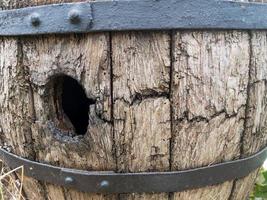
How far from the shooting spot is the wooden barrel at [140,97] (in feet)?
4.88

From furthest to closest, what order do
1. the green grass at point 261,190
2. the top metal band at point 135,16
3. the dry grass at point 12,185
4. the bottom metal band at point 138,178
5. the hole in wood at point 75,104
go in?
1. the green grass at point 261,190
2. the hole in wood at point 75,104
3. the dry grass at point 12,185
4. the bottom metal band at point 138,178
5. the top metal band at point 135,16

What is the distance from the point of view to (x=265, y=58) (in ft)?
5.53

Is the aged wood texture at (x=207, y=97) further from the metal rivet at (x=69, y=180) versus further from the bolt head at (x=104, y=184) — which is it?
the metal rivet at (x=69, y=180)

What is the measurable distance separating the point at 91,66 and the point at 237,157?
0.70 m

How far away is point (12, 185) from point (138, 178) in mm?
712

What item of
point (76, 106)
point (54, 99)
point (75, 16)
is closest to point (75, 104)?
point (76, 106)

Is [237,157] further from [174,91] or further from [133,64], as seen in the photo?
[133,64]

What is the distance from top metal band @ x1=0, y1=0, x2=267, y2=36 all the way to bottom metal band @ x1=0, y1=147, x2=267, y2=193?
53cm

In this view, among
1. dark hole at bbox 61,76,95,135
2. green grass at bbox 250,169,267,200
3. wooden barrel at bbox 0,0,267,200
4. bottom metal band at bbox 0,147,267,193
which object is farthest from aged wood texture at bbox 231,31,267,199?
dark hole at bbox 61,76,95,135

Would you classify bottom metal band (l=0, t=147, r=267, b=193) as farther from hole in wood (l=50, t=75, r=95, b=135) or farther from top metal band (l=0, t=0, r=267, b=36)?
top metal band (l=0, t=0, r=267, b=36)

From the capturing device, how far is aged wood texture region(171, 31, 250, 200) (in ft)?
4.93

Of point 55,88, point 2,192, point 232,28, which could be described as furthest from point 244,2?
point 2,192

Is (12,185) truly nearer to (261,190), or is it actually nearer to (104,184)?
(104,184)

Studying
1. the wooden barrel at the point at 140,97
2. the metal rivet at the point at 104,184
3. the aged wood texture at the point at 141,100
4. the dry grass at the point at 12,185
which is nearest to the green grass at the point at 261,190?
the wooden barrel at the point at 140,97
